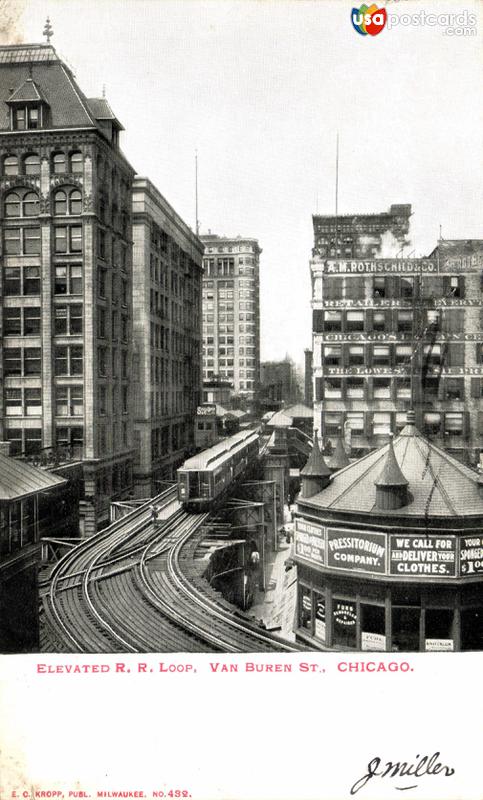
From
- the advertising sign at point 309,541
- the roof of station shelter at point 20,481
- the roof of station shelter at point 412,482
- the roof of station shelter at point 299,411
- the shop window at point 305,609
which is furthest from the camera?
the roof of station shelter at point 299,411

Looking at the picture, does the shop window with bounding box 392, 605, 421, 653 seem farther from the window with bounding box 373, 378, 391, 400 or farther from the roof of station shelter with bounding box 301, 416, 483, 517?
the window with bounding box 373, 378, 391, 400

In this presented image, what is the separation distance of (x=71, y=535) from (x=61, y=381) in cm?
380

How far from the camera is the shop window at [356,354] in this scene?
41.8ft

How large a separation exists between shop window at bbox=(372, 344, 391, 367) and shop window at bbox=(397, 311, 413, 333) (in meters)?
0.48

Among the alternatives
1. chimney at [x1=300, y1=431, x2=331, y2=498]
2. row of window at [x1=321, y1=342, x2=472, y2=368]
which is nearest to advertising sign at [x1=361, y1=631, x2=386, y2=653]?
chimney at [x1=300, y1=431, x2=331, y2=498]

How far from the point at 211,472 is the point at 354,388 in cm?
736

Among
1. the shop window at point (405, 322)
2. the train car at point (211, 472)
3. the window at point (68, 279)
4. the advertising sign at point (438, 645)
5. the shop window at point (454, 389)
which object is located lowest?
the advertising sign at point (438, 645)

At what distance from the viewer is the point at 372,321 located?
12734 mm

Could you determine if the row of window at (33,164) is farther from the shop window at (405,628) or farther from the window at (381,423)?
the shop window at (405,628)

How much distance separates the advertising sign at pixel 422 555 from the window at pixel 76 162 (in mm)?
11428

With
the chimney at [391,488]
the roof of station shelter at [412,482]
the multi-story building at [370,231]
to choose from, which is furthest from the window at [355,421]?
the multi-story building at [370,231]

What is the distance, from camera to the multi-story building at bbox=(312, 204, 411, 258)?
11016 millimetres

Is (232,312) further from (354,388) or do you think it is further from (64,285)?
(64,285)
